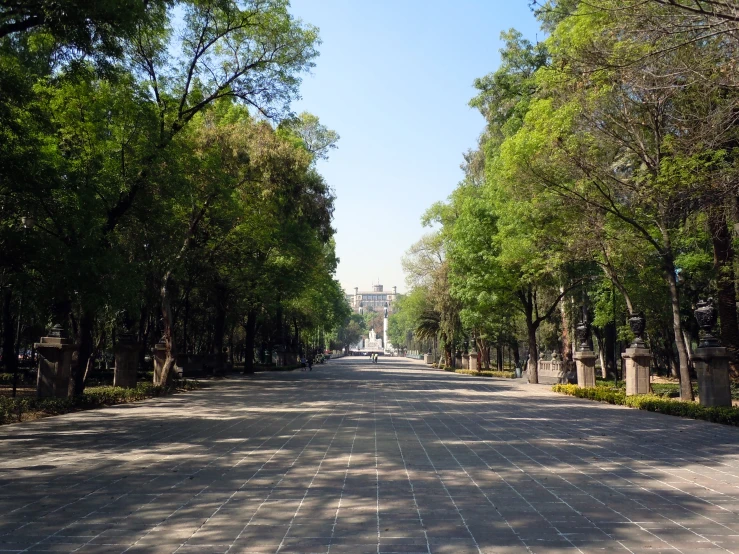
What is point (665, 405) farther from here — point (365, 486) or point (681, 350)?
point (365, 486)

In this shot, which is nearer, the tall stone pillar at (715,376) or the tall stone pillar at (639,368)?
the tall stone pillar at (715,376)

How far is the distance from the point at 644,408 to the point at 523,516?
541 inches

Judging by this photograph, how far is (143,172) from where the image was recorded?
1712 centimetres

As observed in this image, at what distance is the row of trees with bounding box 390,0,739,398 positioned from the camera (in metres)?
11.9

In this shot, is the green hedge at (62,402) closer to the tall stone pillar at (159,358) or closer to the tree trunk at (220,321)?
the tall stone pillar at (159,358)

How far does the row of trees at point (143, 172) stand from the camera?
450 inches

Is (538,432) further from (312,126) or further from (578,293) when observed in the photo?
(312,126)

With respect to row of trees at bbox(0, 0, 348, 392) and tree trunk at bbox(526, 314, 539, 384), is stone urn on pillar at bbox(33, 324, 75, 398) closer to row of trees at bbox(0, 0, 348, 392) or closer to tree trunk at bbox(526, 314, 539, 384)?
row of trees at bbox(0, 0, 348, 392)

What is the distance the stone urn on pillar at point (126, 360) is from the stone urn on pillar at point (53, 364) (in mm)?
5260

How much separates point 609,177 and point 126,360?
17706 mm

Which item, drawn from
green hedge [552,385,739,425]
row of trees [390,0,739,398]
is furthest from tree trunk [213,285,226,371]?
green hedge [552,385,739,425]

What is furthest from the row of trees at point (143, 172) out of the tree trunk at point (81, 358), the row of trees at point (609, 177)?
→ the row of trees at point (609, 177)

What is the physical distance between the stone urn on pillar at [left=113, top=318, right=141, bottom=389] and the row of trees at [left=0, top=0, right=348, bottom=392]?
112cm

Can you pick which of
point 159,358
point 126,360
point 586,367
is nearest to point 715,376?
point 586,367
